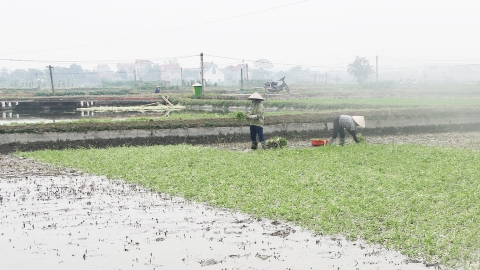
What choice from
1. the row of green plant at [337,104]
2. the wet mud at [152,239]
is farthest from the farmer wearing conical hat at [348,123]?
the row of green plant at [337,104]

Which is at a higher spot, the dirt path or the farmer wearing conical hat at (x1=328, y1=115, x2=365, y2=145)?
the farmer wearing conical hat at (x1=328, y1=115, x2=365, y2=145)

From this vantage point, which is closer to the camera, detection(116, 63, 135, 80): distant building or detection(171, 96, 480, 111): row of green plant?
detection(171, 96, 480, 111): row of green plant

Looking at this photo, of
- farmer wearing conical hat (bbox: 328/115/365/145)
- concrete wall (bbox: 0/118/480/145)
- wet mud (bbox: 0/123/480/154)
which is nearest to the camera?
farmer wearing conical hat (bbox: 328/115/365/145)

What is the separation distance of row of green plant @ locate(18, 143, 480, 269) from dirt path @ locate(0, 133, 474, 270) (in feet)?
1.36

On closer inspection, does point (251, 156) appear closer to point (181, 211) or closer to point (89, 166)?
point (89, 166)

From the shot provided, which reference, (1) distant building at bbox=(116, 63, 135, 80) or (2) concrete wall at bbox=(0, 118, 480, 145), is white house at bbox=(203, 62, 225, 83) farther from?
(2) concrete wall at bbox=(0, 118, 480, 145)

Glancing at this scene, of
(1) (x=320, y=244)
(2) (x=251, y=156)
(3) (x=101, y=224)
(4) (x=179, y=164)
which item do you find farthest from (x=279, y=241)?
(2) (x=251, y=156)

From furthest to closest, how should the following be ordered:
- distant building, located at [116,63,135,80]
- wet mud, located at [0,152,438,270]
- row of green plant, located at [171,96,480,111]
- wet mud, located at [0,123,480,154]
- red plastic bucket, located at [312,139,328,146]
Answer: distant building, located at [116,63,135,80]
row of green plant, located at [171,96,480,111]
wet mud, located at [0,123,480,154]
red plastic bucket, located at [312,139,328,146]
wet mud, located at [0,152,438,270]

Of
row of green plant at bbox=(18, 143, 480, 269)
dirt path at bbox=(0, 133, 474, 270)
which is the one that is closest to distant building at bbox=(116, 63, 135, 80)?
row of green plant at bbox=(18, 143, 480, 269)

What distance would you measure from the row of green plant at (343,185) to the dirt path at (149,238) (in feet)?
1.36

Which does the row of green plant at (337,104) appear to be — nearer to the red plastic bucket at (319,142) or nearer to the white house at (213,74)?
the red plastic bucket at (319,142)

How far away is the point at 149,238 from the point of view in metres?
7.37

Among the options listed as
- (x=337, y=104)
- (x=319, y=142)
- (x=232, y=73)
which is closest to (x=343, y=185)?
(x=319, y=142)

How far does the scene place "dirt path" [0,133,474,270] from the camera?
6352 millimetres
